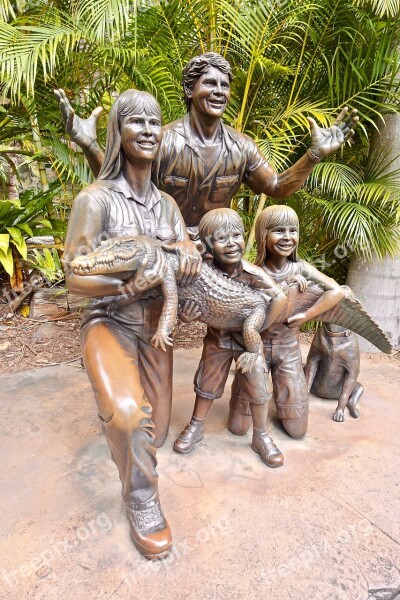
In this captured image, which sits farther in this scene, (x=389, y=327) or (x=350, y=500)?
(x=389, y=327)

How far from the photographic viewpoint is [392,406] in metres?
2.96

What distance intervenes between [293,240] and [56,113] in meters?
3.59

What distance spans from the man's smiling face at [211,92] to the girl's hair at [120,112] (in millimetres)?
555

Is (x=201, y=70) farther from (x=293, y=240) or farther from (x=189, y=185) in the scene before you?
(x=293, y=240)

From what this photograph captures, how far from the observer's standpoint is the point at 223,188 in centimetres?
263

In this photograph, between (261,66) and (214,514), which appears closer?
(214,514)

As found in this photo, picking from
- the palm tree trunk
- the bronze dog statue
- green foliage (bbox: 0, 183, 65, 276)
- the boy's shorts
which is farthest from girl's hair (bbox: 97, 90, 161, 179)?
the palm tree trunk

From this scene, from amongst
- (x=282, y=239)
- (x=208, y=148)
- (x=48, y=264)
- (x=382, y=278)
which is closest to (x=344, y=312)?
Result: (x=282, y=239)

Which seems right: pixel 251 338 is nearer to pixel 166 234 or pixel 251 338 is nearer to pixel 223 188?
pixel 166 234

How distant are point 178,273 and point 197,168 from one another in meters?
0.91

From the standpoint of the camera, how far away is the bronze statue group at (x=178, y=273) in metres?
1.77

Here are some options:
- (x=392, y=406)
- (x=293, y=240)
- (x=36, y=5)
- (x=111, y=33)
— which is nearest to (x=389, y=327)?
(x=392, y=406)

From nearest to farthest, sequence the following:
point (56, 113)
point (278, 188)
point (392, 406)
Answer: point (278, 188)
point (392, 406)
point (56, 113)

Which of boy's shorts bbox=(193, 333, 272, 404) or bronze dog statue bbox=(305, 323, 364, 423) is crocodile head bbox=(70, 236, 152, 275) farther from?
bronze dog statue bbox=(305, 323, 364, 423)
